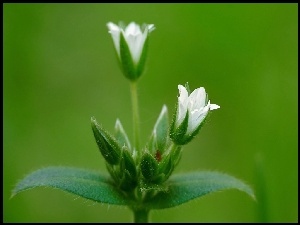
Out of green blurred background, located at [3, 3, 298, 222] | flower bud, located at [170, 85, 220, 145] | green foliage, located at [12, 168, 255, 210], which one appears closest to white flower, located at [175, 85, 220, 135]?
flower bud, located at [170, 85, 220, 145]

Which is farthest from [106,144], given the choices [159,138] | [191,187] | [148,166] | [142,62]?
[142,62]

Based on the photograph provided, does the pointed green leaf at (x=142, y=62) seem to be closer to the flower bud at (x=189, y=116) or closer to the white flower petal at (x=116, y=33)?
the white flower petal at (x=116, y=33)

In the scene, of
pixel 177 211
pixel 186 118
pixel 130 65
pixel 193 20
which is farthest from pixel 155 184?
pixel 193 20

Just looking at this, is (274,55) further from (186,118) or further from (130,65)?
(186,118)

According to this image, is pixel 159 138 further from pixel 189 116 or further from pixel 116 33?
pixel 116 33

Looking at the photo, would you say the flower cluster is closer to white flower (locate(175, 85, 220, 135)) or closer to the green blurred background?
white flower (locate(175, 85, 220, 135))

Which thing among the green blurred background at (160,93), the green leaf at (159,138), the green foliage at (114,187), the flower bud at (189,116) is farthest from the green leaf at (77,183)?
the green blurred background at (160,93)

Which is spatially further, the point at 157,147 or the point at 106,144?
the point at 157,147
